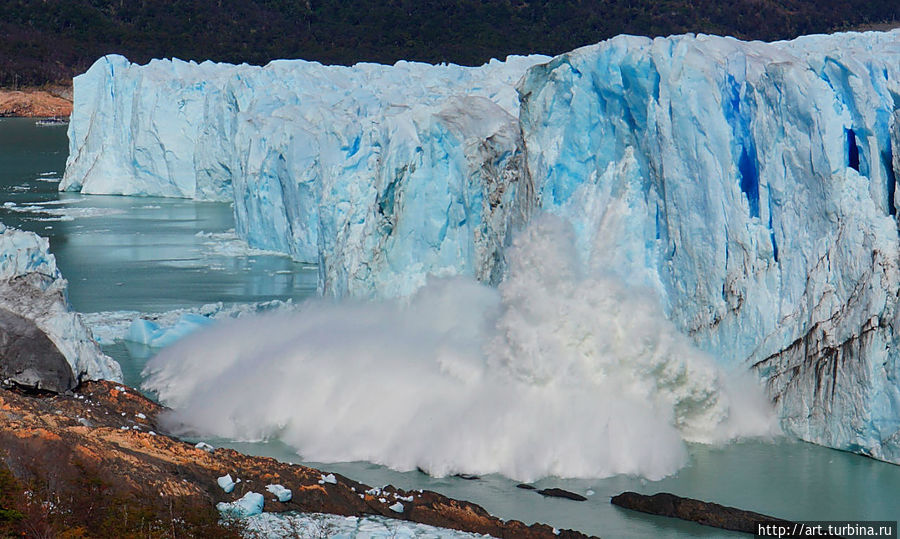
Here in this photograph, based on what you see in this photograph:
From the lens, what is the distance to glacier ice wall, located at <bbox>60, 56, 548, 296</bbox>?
16734mm

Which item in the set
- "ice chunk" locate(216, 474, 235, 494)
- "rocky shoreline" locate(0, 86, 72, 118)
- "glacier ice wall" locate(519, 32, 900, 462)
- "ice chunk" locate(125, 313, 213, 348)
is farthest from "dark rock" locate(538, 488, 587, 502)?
"rocky shoreline" locate(0, 86, 72, 118)

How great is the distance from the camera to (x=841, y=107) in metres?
12.0

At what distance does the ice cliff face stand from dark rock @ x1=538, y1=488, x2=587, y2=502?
512cm

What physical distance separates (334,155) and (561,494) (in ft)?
43.1

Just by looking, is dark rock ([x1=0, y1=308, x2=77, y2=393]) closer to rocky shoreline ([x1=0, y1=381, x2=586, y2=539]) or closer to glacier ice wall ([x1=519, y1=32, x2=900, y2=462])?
rocky shoreline ([x1=0, y1=381, x2=586, y2=539])

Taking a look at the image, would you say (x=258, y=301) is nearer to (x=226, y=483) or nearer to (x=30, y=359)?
(x=30, y=359)

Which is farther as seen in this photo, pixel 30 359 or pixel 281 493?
pixel 30 359

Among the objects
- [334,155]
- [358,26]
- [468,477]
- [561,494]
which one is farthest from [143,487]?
[358,26]

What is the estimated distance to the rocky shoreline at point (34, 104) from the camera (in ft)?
231

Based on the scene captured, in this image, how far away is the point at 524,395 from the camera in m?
12.0

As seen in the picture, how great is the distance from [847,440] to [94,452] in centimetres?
672

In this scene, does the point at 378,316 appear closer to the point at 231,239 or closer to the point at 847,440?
the point at 847,440

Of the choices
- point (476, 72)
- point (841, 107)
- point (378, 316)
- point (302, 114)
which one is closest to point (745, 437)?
point (841, 107)

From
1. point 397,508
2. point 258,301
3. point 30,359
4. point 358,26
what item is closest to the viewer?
point 397,508
